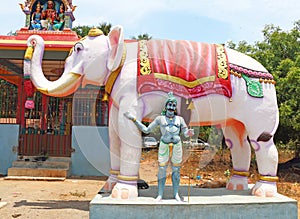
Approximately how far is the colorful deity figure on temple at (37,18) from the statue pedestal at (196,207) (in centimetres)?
689

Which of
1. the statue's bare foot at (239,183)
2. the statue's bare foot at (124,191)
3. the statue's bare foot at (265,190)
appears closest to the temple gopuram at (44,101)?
the statue's bare foot at (239,183)

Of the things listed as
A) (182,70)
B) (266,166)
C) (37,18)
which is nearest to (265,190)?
(266,166)

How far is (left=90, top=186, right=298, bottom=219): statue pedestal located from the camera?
3.30 metres

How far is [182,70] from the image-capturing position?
366cm

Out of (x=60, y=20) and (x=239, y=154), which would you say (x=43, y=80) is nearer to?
(x=239, y=154)

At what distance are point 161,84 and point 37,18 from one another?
276 inches

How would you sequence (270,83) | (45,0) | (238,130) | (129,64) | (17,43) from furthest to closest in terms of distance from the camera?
(45,0) → (17,43) → (238,130) → (270,83) → (129,64)

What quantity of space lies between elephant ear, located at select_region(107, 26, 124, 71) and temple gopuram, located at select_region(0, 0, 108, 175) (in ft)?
12.8

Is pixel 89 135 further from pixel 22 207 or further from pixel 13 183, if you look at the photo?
pixel 22 207

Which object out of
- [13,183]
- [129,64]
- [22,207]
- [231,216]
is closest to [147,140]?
[129,64]

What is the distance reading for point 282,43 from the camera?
975 centimetres

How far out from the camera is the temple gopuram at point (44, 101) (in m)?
7.89

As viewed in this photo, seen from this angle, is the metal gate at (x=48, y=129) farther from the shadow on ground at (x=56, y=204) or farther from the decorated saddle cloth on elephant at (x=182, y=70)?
the decorated saddle cloth on elephant at (x=182, y=70)

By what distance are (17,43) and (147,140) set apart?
5.25 meters
